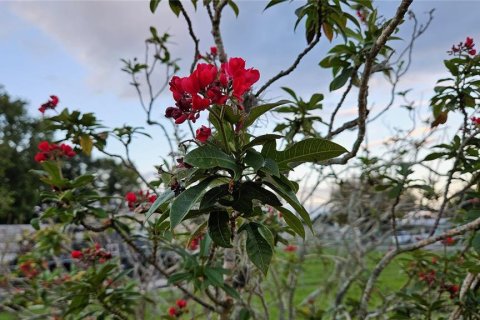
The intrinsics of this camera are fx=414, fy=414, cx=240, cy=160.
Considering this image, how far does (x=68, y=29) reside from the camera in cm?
404

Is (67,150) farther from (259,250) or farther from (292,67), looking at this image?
(259,250)

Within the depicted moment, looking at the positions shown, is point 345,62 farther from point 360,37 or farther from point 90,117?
point 90,117

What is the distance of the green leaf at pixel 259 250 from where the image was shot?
986 millimetres

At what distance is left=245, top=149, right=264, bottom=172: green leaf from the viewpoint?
33.8 inches

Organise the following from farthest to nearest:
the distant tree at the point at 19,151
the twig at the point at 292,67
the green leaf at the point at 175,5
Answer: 1. the distant tree at the point at 19,151
2. the green leaf at the point at 175,5
3. the twig at the point at 292,67

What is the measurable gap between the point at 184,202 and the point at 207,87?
0.25 metres

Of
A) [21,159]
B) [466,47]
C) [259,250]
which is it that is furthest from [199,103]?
[21,159]

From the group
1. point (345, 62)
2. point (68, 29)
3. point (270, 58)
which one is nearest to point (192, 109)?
point (345, 62)

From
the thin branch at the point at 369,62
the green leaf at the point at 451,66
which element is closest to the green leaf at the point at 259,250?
the thin branch at the point at 369,62

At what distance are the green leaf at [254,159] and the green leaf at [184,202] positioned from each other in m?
0.11

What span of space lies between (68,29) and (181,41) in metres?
1.57

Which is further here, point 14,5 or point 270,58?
point 14,5

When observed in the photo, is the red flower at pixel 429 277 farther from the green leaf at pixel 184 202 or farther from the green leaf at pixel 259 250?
the green leaf at pixel 184 202

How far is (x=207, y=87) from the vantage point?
87 centimetres
